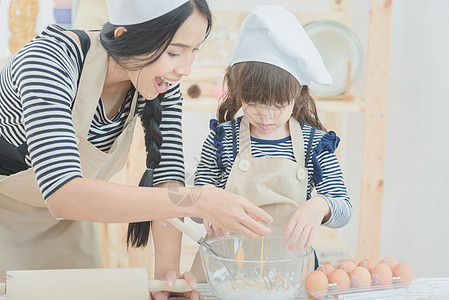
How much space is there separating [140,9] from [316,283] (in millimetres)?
589

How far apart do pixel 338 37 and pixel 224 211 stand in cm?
166

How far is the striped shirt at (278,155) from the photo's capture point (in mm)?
1317

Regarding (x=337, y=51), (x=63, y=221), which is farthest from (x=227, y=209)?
(x=337, y=51)

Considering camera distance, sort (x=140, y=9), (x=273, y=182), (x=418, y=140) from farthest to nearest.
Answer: (x=418, y=140) → (x=273, y=182) → (x=140, y=9)

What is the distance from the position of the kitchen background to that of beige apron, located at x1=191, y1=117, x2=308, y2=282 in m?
0.91

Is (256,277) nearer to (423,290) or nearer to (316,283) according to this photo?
(316,283)

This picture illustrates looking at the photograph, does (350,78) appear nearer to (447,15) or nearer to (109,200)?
(447,15)

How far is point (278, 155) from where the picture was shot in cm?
136

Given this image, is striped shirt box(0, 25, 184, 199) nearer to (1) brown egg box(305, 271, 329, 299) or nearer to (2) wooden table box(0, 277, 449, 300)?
(2) wooden table box(0, 277, 449, 300)

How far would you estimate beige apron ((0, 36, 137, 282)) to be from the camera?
1.09 meters

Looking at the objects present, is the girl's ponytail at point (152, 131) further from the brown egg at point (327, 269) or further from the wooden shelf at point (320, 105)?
the wooden shelf at point (320, 105)

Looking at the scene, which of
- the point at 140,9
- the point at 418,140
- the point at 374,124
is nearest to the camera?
the point at 140,9

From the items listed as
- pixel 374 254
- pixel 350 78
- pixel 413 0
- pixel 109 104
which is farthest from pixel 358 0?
pixel 109 104

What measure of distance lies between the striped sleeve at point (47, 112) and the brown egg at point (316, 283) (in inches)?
17.9
